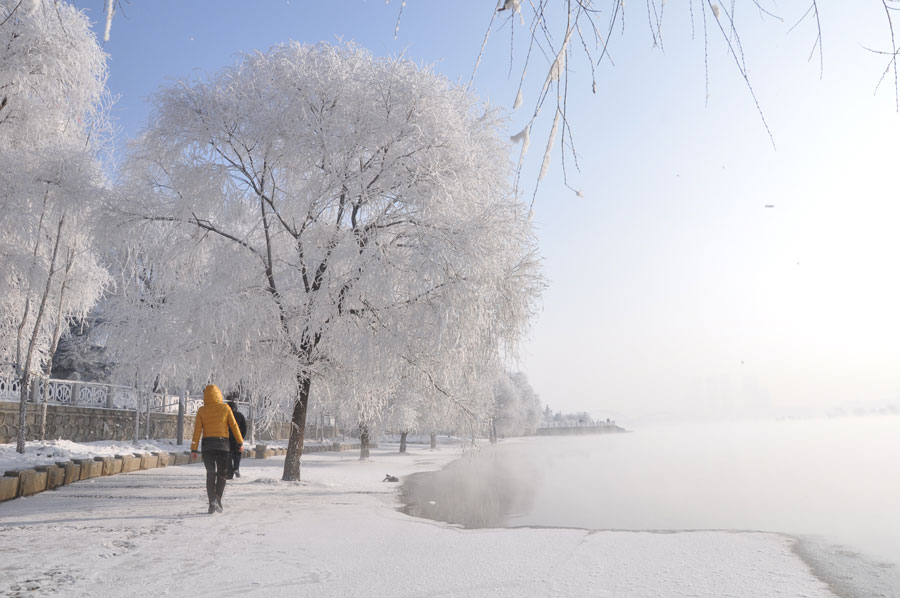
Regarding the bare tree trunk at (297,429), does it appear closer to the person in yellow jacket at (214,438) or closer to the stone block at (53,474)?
the person in yellow jacket at (214,438)

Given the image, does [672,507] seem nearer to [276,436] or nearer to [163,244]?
[163,244]

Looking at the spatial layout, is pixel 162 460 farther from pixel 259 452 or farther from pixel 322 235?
pixel 259 452

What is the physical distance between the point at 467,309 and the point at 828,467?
21.3 meters

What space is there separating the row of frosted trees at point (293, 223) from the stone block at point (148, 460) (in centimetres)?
310

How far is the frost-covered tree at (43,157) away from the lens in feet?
37.9

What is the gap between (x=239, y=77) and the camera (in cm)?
1198

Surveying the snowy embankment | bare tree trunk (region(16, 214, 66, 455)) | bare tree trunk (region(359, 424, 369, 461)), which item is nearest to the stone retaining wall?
the snowy embankment

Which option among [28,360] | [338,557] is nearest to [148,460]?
[28,360]

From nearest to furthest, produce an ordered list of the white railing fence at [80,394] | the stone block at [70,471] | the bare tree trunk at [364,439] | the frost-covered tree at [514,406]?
the stone block at [70,471] < the white railing fence at [80,394] < the bare tree trunk at [364,439] < the frost-covered tree at [514,406]

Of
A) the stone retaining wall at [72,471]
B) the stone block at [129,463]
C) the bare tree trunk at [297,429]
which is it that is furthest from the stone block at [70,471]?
the bare tree trunk at [297,429]

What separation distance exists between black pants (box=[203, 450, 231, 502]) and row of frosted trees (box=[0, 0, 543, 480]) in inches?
109

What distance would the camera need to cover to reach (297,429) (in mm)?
12039

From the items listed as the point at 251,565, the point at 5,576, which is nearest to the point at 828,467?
the point at 251,565

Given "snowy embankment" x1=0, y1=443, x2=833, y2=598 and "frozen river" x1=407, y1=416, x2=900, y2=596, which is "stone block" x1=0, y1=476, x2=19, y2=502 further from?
"frozen river" x1=407, y1=416, x2=900, y2=596
